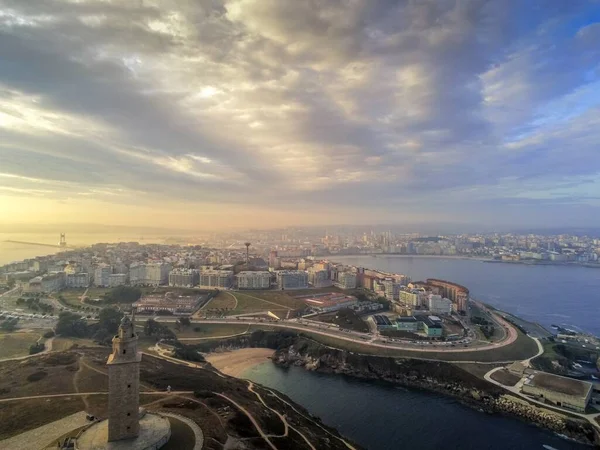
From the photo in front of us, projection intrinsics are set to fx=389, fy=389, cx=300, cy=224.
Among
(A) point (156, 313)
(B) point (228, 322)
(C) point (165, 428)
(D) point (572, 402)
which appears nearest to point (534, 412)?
(D) point (572, 402)

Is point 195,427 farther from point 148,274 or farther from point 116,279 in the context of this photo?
point 148,274

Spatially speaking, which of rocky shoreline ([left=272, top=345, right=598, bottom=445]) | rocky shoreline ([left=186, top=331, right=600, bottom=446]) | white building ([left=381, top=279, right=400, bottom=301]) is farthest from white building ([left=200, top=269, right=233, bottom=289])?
rocky shoreline ([left=272, top=345, right=598, bottom=445])

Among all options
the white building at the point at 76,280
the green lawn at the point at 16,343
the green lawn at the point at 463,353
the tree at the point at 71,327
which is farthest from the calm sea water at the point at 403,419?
the white building at the point at 76,280

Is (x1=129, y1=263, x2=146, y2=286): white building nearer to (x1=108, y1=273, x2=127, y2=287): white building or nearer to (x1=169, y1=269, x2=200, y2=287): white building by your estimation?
(x1=108, y1=273, x2=127, y2=287): white building

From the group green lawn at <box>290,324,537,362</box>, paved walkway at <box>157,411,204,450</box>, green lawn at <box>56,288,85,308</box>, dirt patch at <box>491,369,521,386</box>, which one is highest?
paved walkway at <box>157,411,204,450</box>

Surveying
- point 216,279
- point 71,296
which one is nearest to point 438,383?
point 216,279

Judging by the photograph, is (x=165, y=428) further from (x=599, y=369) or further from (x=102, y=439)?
(x=599, y=369)
